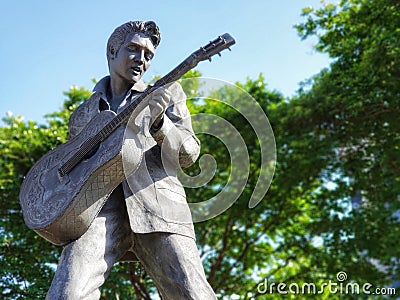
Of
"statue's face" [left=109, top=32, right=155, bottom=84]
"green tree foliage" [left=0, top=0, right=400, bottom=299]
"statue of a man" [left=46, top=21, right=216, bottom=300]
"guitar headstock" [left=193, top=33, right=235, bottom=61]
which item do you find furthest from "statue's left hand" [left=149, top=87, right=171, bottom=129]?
"green tree foliage" [left=0, top=0, right=400, bottom=299]

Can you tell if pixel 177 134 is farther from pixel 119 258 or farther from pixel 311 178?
pixel 311 178

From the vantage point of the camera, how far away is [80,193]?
3.43 meters

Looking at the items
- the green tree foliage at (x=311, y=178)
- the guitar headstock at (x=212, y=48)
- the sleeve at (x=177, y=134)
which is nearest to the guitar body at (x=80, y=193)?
the sleeve at (x=177, y=134)

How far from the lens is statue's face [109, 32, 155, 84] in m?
3.99

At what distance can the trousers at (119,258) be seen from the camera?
3.33 meters

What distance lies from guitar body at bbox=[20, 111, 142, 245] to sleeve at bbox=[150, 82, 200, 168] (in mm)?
302

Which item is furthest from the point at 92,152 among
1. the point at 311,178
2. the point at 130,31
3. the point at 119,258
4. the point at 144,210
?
the point at 311,178

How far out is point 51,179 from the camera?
12.1 ft

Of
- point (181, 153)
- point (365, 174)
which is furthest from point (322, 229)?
point (181, 153)

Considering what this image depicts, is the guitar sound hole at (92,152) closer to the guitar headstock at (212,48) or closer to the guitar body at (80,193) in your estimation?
the guitar body at (80,193)

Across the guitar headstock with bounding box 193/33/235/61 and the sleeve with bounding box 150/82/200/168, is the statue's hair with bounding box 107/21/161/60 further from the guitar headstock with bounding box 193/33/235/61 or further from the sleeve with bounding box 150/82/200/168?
the guitar headstock with bounding box 193/33/235/61

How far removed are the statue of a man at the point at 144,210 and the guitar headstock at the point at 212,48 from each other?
0.31 m

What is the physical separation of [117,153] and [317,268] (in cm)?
1106

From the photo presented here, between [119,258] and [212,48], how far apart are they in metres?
1.43
